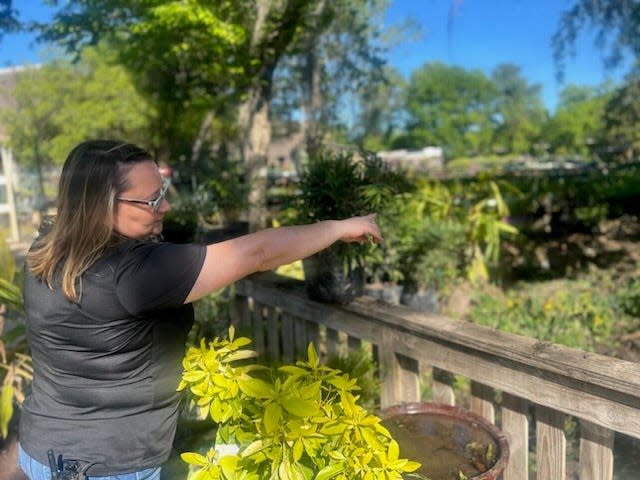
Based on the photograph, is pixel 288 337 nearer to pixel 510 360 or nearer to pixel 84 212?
pixel 510 360

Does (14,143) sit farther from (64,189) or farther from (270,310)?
(64,189)

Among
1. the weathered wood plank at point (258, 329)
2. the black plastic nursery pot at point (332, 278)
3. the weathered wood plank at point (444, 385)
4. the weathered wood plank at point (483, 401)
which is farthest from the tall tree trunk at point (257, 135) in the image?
the weathered wood plank at point (483, 401)

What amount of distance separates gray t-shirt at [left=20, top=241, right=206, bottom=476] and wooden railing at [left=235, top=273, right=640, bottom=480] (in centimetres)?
102

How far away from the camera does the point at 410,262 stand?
5.10 metres

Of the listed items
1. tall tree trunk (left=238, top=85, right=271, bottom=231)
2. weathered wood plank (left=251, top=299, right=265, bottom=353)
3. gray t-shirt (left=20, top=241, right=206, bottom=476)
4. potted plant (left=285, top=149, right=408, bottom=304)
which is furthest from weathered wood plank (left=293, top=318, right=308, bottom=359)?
tall tree trunk (left=238, top=85, right=271, bottom=231)

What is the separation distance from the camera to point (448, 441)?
189 cm

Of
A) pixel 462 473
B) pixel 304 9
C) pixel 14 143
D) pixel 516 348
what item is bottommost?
pixel 462 473

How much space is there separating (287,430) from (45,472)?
0.65 metres

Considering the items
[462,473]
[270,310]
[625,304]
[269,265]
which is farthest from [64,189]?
[625,304]

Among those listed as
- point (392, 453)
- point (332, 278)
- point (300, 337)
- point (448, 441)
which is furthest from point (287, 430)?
point (300, 337)

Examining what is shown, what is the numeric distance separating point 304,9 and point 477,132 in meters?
83.0

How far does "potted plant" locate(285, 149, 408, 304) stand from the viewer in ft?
8.43

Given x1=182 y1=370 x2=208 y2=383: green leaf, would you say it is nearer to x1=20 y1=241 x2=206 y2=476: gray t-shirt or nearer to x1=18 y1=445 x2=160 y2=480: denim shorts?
x1=20 y1=241 x2=206 y2=476: gray t-shirt

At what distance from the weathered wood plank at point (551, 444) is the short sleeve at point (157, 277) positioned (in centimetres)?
122
